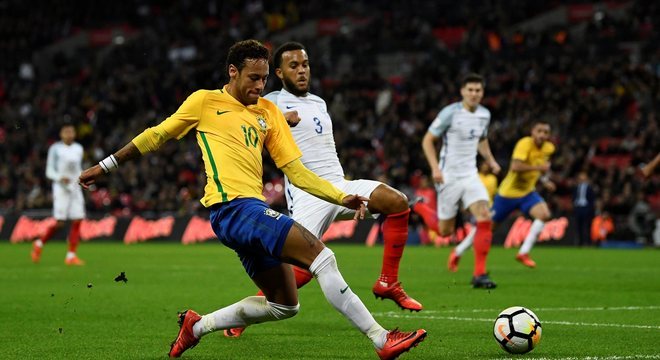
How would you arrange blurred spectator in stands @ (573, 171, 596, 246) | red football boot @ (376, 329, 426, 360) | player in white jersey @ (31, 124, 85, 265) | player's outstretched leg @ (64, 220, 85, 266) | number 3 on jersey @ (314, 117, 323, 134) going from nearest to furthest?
red football boot @ (376, 329, 426, 360)
number 3 on jersey @ (314, 117, 323, 134)
player's outstretched leg @ (64, 220, 85, 266)
player in white jersey @ (31, 124, 85, 265)
blurred spectator in stands @ (573, 171, 596, 246)

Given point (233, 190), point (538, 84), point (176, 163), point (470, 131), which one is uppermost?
point (233, 190)

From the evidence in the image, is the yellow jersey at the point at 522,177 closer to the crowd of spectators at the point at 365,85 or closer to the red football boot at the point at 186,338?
the red football boot at the point at 186,338

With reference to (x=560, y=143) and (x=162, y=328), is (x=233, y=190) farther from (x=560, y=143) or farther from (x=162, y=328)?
(x=560, y=143)

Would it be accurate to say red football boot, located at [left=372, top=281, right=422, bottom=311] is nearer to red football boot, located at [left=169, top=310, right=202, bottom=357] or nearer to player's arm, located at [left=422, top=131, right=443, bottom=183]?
red football boot, located at [left=169, top=310, right=202, bottom=357]

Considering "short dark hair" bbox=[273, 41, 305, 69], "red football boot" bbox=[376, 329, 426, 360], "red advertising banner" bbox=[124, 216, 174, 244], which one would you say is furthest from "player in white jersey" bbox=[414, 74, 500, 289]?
"red advertising banner" bbox=[124, 216, 174, 244]

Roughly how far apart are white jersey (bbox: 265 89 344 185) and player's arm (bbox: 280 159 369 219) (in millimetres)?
2390

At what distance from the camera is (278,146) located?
7191 millimetres

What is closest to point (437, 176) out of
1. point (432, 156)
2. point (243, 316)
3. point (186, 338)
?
point (432, 156)

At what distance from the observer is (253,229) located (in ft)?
21.6

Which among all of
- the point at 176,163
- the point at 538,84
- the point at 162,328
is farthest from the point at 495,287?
the point at 176,163

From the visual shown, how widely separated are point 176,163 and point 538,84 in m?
11.8

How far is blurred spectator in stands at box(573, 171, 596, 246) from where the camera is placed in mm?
25297

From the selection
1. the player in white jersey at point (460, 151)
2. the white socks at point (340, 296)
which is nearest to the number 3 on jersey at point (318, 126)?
the white socks at point (340, 296)

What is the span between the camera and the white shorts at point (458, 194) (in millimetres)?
13477
